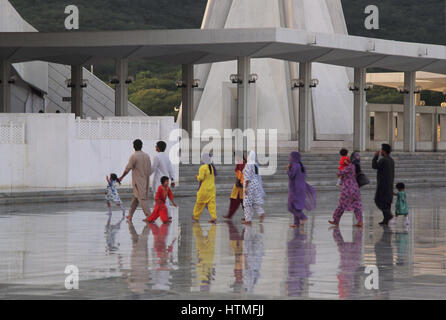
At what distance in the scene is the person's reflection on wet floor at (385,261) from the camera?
7.72 metres

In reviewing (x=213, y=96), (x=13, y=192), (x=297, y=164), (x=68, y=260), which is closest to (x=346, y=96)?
(x=213, y=96)

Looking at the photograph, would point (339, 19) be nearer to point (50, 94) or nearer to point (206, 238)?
point (50, 94)

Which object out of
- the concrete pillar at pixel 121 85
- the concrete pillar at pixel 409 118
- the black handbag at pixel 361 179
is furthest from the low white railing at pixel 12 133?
the concrete pillar at pixel 409 118

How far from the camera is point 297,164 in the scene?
47.9ft

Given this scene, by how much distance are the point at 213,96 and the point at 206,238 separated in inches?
1109

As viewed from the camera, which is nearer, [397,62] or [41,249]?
[41,249]

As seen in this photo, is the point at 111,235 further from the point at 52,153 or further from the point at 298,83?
the point at 298,83

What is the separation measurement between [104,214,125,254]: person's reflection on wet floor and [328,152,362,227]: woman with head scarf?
3332 mm

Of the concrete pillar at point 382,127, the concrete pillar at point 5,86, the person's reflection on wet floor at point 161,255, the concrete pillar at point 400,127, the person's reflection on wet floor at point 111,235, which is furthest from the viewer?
the concrete pillar at point 400,127

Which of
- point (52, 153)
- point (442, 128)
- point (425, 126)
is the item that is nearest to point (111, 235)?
point (52, 153)

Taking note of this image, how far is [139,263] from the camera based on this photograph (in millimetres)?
9422

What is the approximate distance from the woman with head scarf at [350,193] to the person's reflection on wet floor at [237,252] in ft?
5.51

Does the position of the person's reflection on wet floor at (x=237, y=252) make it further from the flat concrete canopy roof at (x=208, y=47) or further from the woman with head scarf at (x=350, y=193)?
the flat concrete canopy roof at (x=208, y=47)

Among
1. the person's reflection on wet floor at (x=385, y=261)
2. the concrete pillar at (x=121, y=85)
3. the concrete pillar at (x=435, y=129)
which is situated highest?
the concrete pillar at (x=121, y=85)
